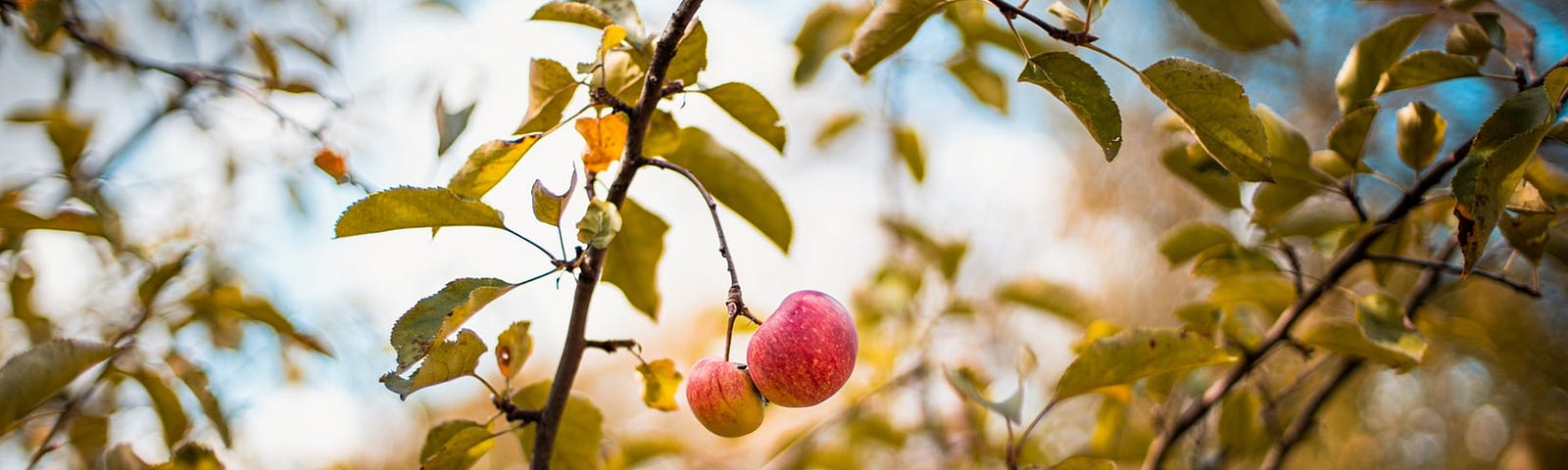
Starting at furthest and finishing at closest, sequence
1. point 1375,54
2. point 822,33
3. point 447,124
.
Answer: point 822,33 < point 1375,54 < point 447,124

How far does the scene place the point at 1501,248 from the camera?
0.94 metres

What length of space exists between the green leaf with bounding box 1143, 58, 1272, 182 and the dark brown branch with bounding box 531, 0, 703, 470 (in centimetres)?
24

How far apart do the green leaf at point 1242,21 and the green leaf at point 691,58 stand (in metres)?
0.29

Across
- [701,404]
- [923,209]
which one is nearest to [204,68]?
[701,404]

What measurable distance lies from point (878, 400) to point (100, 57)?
3.52ft

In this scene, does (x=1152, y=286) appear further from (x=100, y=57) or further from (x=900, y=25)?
(x=100, y=57)

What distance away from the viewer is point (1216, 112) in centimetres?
45

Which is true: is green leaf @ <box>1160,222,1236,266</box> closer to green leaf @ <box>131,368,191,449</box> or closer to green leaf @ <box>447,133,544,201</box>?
green leaf @ <box>447,133,544,201</box>

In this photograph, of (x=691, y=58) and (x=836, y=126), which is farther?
(x=836, y=126)

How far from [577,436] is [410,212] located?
220mm

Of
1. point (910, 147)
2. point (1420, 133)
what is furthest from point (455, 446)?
point (910, 147)

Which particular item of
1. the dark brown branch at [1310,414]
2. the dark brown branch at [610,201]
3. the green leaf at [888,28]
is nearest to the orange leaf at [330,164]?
the dark brown branch at [610,201]

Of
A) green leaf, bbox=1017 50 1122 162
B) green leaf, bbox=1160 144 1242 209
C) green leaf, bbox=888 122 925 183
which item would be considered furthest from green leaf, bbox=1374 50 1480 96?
green leaf, bbox=888 122 925 183

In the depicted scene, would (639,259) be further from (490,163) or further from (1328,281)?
(1328,281)
